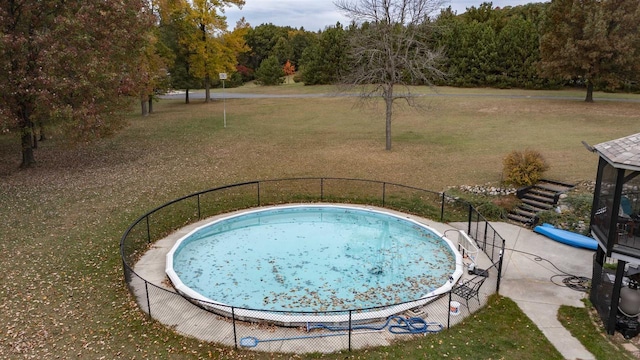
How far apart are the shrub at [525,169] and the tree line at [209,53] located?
7.43m

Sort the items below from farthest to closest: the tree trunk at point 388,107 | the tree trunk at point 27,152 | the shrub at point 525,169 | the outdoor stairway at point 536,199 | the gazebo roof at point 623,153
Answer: the tree trunk at point 388,107, the tree trunk at point 27,152, the shrub at point 525,169, the outdoor stairway at point 536,199, the gazebo roof at point 623,153

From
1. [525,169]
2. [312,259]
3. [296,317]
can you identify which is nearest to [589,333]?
[296,317]

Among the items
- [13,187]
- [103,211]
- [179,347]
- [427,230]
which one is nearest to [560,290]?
[427,230]

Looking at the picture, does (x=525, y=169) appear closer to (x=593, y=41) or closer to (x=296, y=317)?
(x=296, y=317)

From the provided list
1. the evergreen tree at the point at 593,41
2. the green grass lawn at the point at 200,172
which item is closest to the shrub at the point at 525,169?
the green grass lawn at the point at 200,172

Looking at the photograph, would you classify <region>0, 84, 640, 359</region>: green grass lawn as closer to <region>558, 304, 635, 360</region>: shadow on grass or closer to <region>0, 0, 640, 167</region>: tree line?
<region>558, 304, 635, 360</region>: shadow on grass

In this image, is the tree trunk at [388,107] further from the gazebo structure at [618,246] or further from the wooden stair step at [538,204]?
the gazebo structure at [618,246]

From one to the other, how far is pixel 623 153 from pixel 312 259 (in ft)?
32.5

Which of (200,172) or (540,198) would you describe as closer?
(540,198)

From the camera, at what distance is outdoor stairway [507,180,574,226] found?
63.4 feet

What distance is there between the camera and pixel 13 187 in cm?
2205

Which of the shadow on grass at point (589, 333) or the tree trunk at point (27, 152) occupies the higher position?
the tree trunk at point (27, 152)

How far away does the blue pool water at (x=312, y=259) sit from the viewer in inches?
536

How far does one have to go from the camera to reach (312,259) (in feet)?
53.3
